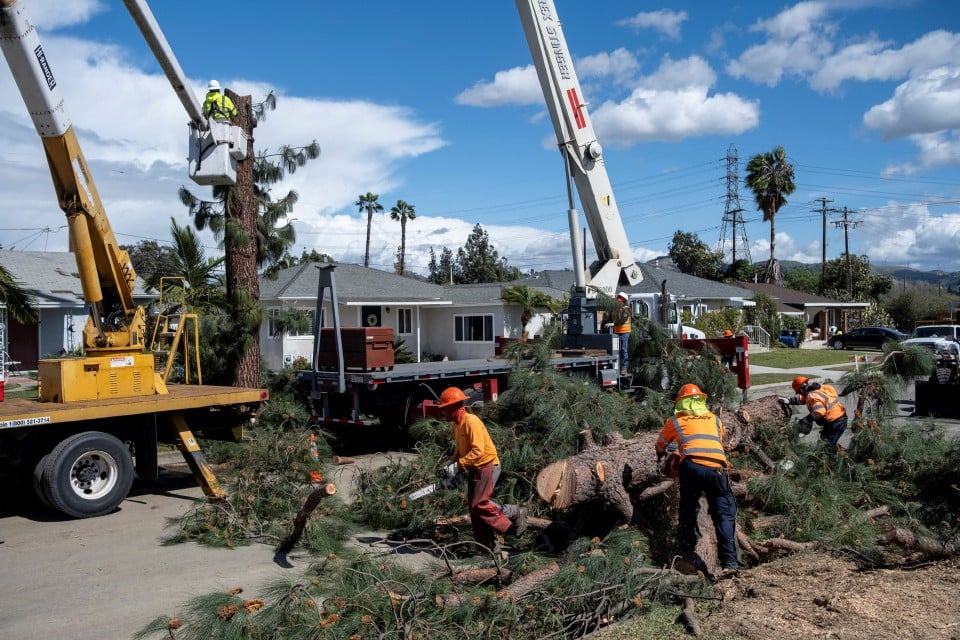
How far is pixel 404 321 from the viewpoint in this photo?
95.5 ft

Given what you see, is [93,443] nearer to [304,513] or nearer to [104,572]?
[104,572]

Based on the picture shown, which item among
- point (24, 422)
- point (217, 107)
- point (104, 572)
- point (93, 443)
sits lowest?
point (104, 572)

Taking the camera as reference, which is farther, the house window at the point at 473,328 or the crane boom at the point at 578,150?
the house window at the point at 473,328

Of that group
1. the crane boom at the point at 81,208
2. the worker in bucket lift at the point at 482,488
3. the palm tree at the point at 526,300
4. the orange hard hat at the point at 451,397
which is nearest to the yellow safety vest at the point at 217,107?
the crane boom at the point at 81,208

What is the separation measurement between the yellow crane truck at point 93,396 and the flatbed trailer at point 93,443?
0.4 inches

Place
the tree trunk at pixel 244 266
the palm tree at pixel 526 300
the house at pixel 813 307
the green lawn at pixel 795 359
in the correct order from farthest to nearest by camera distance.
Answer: the house at pixel 813 307
the green lawn at pixel 795 359
the palm tree at pixel 526 300
the tree trunk at pixel 244 266

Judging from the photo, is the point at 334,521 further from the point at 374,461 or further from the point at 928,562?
the point at 928,562

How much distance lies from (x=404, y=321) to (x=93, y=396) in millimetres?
20018

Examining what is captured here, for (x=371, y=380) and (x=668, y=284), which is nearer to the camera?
(x=371, y=380)

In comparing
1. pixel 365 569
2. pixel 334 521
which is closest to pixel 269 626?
pixel 365 569

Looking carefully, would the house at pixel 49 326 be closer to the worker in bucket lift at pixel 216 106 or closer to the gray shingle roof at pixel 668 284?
the worker in bucket lift at pixel 216 106

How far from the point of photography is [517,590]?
5328mm

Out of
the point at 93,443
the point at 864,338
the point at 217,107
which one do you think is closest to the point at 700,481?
the point at 93,443

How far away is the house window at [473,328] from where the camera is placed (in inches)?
1139
